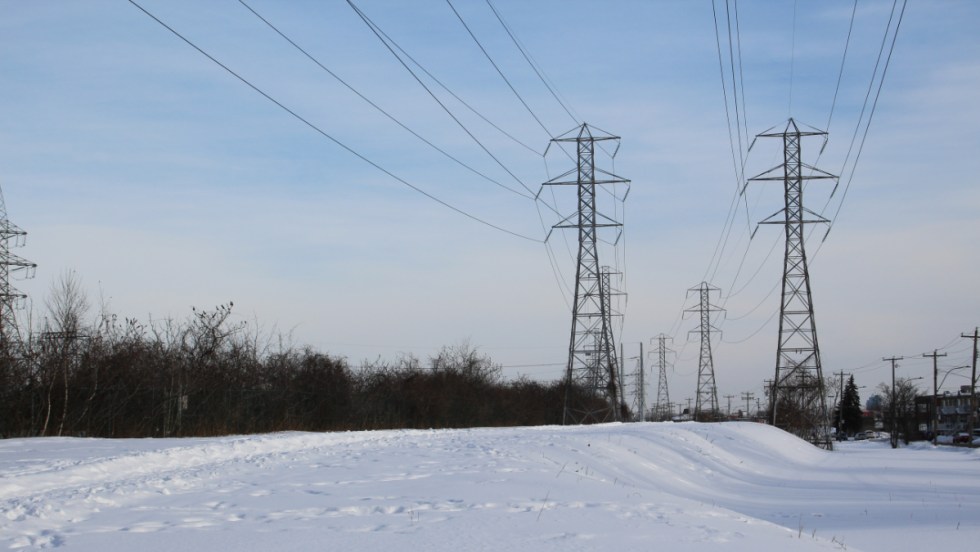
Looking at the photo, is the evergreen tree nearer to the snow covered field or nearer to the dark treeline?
the dark treeline

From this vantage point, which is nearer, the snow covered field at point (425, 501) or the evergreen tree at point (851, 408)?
the snow covered field at point (425, 501)

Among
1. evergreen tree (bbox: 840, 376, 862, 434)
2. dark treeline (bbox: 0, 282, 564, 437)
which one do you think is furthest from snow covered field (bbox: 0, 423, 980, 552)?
evergreen tree (bbox: 840, 376, 862, 434)

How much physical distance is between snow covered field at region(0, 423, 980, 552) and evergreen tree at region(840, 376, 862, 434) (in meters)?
151

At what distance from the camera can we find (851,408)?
167 m

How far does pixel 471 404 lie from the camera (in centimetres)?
5647

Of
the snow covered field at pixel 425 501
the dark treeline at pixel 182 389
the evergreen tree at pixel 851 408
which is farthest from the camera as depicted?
the evergreen tree at pixel 851 408

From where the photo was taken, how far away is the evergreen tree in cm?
16401

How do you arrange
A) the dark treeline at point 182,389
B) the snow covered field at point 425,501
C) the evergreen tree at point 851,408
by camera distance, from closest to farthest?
the snow covered field at point 425,501
the dark treeline at point 182,389
the evergreen tree at point 851,408

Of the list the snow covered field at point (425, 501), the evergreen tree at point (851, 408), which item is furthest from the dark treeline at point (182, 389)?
the evergreen tree at point (851, 408)

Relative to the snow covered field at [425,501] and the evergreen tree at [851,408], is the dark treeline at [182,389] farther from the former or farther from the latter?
the evergreen tree at [851,408]

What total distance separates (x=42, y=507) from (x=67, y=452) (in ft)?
25.7

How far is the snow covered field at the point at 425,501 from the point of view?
9.46 meters

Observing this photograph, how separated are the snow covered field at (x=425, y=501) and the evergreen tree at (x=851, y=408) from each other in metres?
151

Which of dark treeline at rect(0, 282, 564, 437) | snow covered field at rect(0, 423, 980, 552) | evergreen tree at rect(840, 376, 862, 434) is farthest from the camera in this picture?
evergreen tree at rect(840, 376, 862, 434)
